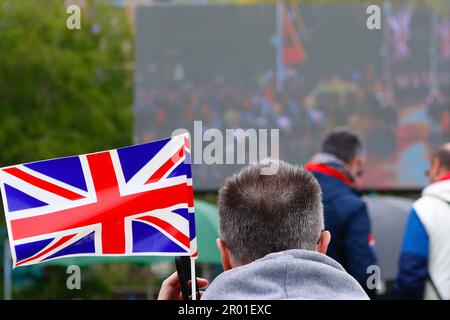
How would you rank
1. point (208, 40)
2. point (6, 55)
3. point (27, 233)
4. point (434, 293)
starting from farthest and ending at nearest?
point (208, 40), point (6, 55), point (434, 293), point (27, 233)

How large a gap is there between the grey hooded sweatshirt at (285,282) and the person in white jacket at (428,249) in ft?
8.11

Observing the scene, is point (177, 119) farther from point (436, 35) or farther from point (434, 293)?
point (434, 293)

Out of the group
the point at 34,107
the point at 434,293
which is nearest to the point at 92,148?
the point at 34,107

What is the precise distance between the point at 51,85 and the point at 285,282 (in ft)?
68.9

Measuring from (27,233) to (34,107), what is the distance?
802 inches

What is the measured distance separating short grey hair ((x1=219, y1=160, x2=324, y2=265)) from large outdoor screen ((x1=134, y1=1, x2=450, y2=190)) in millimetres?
19098

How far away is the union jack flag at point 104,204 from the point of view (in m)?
2.62

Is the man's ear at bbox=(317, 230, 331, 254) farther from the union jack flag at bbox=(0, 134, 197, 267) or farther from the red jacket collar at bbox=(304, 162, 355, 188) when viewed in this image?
the red jacket collar at bbox=(304, 162, 355, 188)

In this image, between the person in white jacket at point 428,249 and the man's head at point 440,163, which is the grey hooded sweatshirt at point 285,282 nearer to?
the person in white jacket at point 428,249

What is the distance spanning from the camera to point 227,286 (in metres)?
2.04

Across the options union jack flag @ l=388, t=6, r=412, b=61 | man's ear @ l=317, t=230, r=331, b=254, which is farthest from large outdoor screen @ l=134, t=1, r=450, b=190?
man's ear @ l=317, t=230, r=331, b=254

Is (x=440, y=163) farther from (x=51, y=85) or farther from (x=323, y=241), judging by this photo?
(x=51, y=85)

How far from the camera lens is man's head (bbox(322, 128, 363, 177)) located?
4.70 metres

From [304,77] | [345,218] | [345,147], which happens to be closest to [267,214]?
[345,218]
